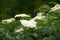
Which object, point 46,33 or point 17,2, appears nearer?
point 46,33

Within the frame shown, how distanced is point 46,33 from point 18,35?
0.20 meters

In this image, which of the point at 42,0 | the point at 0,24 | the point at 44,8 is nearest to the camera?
the point at 0,24

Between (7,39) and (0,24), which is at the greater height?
(0,24)

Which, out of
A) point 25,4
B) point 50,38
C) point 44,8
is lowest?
point 50,38

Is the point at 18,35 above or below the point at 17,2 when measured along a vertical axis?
below

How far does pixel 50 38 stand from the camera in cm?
238

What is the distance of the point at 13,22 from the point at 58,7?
0.37m

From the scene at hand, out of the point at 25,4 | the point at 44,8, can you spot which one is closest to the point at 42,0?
the point at 25,4

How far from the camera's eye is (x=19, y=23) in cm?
261

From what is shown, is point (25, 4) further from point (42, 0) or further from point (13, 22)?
point (13, 22)

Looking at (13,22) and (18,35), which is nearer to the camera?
(18,35)

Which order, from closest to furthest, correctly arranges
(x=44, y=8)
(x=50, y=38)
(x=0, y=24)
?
(x=50, y=38) < (x=0, y=24) < (x=44, y=8)

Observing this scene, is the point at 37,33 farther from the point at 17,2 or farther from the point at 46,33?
the point at 17,2

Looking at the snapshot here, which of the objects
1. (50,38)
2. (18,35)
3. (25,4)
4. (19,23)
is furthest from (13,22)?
(25,4)
